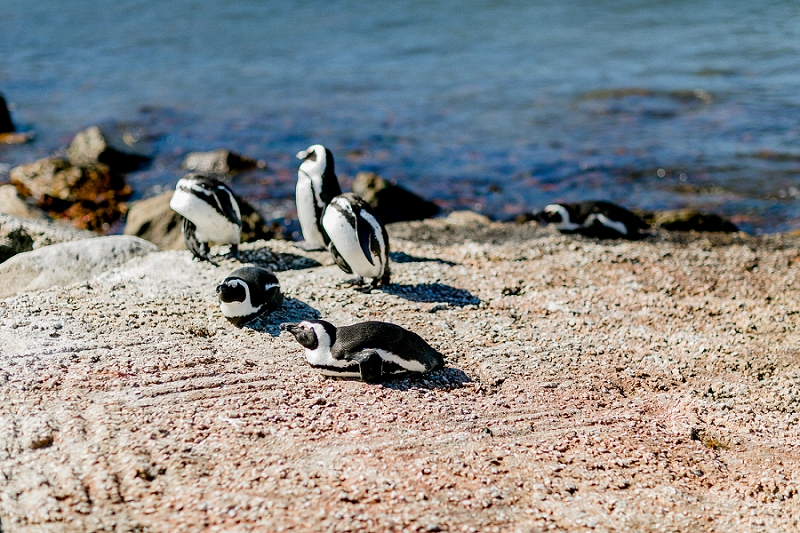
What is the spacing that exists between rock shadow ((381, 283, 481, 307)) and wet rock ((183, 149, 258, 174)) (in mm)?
7722

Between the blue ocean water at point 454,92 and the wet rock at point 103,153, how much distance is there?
1.57ft

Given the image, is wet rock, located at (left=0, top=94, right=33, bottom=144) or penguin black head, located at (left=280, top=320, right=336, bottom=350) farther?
wet rock, located at (left=0, top=94, right=33, bottom=144)

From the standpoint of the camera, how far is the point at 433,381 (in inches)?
232

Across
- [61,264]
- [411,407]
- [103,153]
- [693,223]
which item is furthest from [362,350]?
[103,153]

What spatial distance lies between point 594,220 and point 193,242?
5334 mm

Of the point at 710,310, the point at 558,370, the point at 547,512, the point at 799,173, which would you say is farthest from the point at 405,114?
the point at 547,512

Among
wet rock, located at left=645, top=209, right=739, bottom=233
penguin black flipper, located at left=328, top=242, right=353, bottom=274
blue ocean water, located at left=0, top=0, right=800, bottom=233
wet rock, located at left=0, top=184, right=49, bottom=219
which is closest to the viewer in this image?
penguin black flipper, located at left=328, top=242, right=353, bottom=274

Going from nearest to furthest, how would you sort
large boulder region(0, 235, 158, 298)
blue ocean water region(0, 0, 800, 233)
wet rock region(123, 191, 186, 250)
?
large boulder region(0, 235, 158, 298) < wet rock region(123, 191, 186, 250) < blue ocean water region(0, 0, 800, 233)

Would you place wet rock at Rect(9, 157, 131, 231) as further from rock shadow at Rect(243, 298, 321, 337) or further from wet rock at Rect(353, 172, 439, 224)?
rock shadow at Rect(243, 298, 321, 337)

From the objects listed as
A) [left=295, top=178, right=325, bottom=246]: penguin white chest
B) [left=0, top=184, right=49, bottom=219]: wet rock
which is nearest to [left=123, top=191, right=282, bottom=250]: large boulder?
[left=295, top=178, right=325, bottom=246]: penguin white chest

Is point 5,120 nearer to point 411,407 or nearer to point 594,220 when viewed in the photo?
point 594,220

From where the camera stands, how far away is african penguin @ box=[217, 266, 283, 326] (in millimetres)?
6434

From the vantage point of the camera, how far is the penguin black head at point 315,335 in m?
5.73

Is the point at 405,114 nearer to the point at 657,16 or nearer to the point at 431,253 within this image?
the point at 431,253
